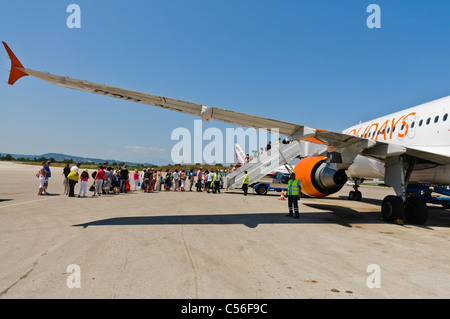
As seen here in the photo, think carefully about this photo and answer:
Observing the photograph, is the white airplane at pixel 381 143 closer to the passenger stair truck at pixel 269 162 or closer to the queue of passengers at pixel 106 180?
the passenger stair truck at pixel 269 162

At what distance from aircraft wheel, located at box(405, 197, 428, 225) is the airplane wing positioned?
4.76 ft

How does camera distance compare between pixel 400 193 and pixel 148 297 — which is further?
pixel 400 193

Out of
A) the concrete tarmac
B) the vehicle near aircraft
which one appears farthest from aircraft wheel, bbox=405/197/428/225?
the vehicle near aircraft

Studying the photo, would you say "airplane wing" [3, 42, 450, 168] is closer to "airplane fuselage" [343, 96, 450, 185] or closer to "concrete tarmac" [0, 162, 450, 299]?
"airplane fuselage" [343, 96, 450, 185]

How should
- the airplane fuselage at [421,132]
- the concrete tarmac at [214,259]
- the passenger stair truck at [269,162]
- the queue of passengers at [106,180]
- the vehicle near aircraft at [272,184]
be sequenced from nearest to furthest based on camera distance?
the concrete tarmac at [214,259]
the airplane fuselage at [421,132]
the queue of passengers at [106,180]
the passenger stair truck at [269,162]
the vehicle near aircraft at [272,184]

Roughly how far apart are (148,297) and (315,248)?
3.72m

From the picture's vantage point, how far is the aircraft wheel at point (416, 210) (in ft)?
27.5

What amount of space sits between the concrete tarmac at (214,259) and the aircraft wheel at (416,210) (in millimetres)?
841

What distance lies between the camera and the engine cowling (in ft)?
31.6

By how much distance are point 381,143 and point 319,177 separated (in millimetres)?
2989

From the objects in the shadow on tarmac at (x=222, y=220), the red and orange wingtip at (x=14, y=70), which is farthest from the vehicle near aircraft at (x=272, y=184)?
the red and orange wingtip at (x=14, y=70)

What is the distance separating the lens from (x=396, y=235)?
6777mm
